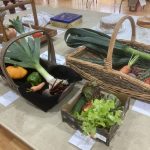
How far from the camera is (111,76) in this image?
2.48 feet

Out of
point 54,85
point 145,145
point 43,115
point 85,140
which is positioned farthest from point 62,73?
point 145,145

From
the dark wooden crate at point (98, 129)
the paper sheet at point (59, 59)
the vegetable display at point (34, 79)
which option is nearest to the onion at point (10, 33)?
the paper sheet at point (59, 59)

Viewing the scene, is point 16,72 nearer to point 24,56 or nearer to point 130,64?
point 24,56

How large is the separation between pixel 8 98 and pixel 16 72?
122mm

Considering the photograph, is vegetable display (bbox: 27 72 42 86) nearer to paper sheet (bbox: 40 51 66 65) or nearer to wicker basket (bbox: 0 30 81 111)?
wicker basket (bbox: 0 30 81 111)

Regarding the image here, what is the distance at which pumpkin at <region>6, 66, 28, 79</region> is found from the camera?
852 mm

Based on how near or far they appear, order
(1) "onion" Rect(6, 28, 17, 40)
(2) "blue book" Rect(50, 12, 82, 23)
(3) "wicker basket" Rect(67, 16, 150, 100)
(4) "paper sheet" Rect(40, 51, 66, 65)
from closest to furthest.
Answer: (3) "wicker basket" Rect(67, 16, 150, 100)
(4) "paper sheet" Rect(40, 51, 66, 65)
(1) "onion" Rect(6, 28, 17, 40)
(2) "blue book" Rect(50, 12, 82, 23)

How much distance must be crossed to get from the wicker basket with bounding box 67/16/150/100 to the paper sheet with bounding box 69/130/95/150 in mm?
235

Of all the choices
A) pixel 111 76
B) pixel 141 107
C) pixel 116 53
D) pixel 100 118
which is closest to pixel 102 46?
pixel 116 53

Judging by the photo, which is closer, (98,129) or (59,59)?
(98,129)

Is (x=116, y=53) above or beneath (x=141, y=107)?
above

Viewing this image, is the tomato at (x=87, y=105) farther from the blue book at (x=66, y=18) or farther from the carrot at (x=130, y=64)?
the blue book at (x=66, y=18)

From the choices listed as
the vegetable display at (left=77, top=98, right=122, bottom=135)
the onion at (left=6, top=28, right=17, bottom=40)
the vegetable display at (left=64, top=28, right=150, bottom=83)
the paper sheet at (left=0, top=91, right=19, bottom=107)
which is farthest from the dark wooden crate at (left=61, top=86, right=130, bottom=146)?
the onion at (left=6, top=28, right=17, bottom=40)

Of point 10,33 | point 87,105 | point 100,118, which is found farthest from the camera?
point 10,33
